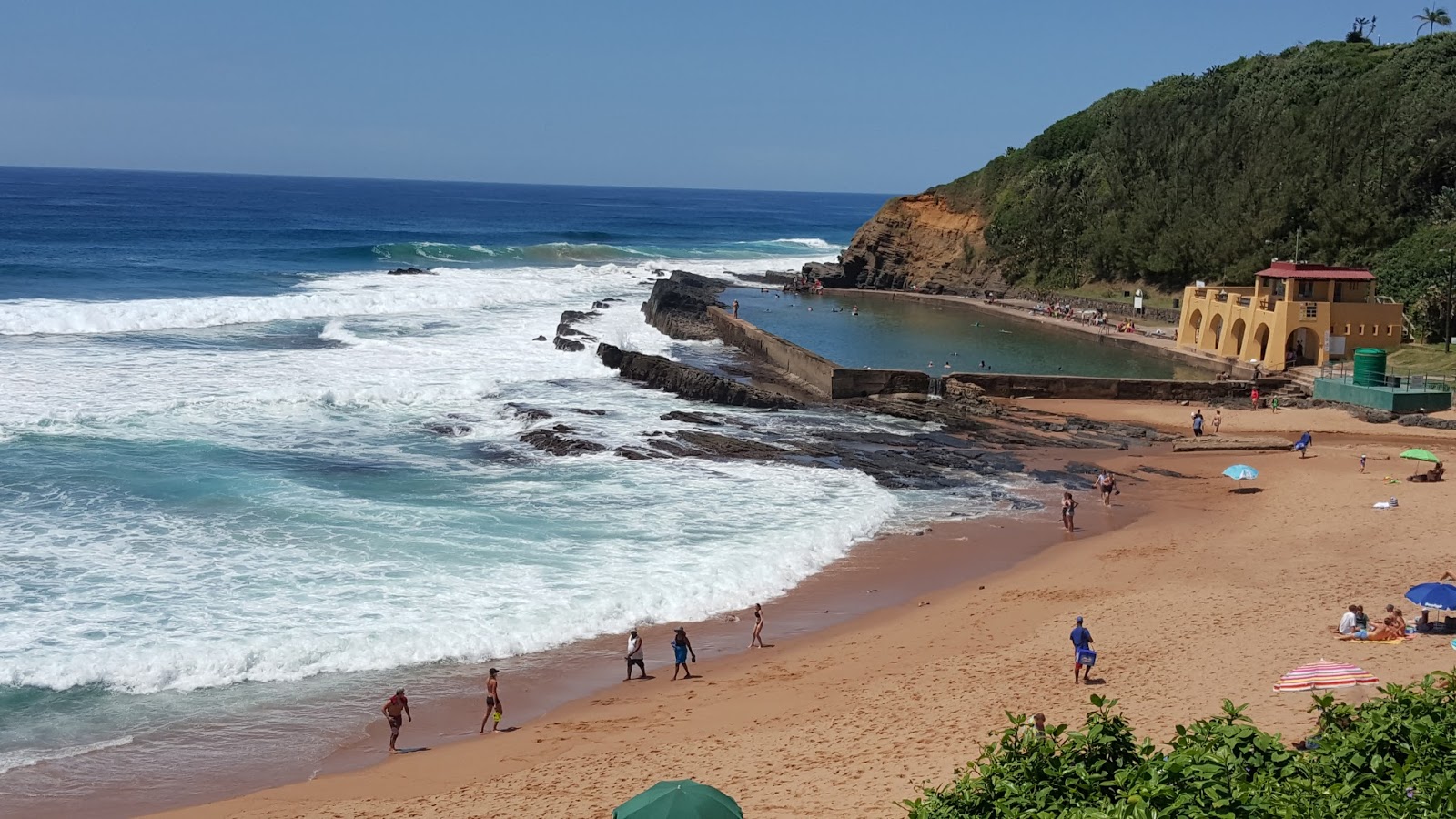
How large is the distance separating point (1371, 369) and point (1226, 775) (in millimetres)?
28962

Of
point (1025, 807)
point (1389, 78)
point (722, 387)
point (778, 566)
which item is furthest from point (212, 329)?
point (1389, 78)

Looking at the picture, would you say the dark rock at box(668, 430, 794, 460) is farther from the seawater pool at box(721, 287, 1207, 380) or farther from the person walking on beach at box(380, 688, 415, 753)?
the person walking on beach at box(380, 688, 415, 753)

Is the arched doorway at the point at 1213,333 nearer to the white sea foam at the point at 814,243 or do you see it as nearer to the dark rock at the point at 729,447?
the dark rock at the point at 729,447

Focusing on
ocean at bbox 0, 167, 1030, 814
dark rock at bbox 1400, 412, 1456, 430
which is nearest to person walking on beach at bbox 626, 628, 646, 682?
ocean at bbox 0, 167, 1030, 814

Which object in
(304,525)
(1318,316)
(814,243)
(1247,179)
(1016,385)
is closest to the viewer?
(304,525)

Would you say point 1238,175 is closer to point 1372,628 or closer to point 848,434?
point 848,434

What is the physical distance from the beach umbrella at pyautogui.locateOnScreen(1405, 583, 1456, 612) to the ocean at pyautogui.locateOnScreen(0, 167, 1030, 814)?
8.35m

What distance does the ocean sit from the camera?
14117mm

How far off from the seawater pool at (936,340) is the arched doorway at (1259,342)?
168 centimetres

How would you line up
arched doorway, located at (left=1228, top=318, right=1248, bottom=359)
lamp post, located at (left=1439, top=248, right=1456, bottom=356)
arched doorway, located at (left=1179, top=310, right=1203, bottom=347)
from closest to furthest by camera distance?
lamp post, located at (left=1439, top=248, right=1456, bottom=356), arched doorway, located at (left=1228, top=318, right=1248, bottom=359), arched doorway, located at (left=1179, top=310, right=1203, bottom=347)

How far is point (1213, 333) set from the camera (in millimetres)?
41188

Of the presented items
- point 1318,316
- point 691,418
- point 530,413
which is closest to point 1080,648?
point 691,418

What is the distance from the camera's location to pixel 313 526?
2017 centimetres

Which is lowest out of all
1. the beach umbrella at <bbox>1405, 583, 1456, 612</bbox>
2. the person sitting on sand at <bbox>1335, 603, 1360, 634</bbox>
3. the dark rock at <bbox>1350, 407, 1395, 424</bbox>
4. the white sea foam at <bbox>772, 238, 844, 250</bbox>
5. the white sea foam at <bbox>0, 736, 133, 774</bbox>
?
the white sea foam at <bbox>0, 736, 133, 774</bbox>
